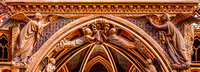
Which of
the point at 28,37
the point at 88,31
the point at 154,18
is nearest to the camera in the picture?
the point at 28,37

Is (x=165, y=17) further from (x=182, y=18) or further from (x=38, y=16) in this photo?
(x=38, y=16)

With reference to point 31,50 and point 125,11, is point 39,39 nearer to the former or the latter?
point 31,50

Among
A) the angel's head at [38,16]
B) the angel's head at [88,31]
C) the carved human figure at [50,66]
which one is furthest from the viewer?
the angel's head at [88,31]

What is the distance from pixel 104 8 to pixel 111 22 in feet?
1.79

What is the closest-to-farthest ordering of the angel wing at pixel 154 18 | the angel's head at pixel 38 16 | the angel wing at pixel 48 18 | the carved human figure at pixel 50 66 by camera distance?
the carved human figure at pixel 50 66 → the angel's head at pixel 38 16 → the angel wing at pixel 48 18 → the angel wing at pixel 154 18

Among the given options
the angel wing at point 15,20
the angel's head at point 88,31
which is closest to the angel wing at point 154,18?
the angel's head at point 88,31

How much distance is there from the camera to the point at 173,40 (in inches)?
642

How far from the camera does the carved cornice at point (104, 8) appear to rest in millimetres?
16641

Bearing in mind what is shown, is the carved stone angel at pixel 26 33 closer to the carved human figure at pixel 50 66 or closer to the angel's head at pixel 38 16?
the angel's head at pixel 38 16

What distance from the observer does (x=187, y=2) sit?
16.7m

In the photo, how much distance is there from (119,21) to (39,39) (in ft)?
8.88

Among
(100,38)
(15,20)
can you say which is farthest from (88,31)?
(15,20)

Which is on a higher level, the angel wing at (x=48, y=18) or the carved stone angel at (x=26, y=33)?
the angel wing at (x=48, y=18)

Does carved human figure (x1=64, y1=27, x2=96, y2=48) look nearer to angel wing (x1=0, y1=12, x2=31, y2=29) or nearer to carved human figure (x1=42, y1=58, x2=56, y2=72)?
carved human figure (x1=42, y1=58, x2=56, y2=72)
